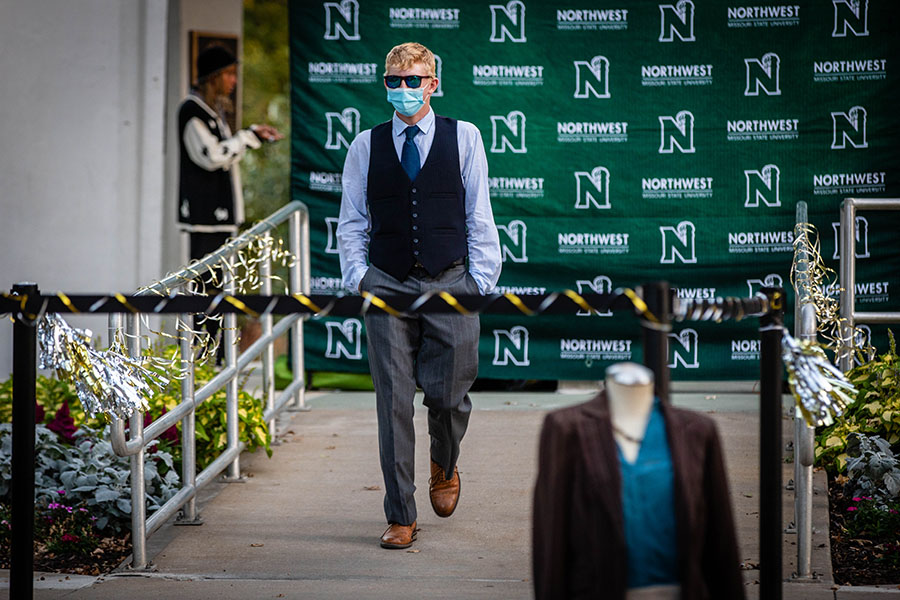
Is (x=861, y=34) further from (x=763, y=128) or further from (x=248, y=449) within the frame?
(x=248, y=449)

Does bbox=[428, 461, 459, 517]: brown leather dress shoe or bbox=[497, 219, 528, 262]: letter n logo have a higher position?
bbox=[497, 219, 528, 262]: letter n logo

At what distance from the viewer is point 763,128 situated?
7.76 meters

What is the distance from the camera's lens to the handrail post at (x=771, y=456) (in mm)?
3156

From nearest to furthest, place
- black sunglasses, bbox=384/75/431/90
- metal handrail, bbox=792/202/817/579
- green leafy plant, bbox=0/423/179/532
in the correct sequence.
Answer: metal handrail, bbox=792/202/817/579 → black sunglasses, bbox=384/75/431/90 → green leafy plant, bbox=0/423/179/532

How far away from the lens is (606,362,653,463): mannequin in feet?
8.38

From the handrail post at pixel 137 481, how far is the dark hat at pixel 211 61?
5019 mm

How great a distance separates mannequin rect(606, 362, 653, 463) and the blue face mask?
2.36m

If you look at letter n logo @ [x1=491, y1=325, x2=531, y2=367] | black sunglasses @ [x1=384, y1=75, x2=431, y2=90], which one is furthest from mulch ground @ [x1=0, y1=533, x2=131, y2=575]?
letter n logo @ [x1=491, y1=325, x2=531, y2=367]

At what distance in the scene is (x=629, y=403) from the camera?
2.58 metres

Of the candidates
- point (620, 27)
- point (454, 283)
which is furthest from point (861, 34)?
point (454, 283)

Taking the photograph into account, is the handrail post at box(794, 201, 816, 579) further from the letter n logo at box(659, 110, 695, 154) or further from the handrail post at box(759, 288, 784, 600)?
the letter n logo at box(659, 110, 695, 154)

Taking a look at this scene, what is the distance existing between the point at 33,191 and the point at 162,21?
142 centimetres

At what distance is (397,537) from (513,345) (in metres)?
3.32

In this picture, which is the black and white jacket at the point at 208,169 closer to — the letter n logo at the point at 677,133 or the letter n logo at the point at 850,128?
the letter n logo at the point at 677,133
